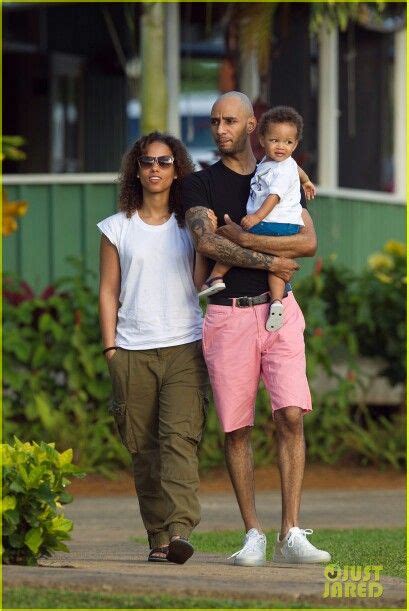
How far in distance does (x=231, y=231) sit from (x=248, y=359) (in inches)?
23.2

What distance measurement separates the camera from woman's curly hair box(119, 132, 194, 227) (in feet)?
22.5

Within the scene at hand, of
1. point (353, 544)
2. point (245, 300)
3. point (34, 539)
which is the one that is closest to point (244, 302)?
point (245, 300)

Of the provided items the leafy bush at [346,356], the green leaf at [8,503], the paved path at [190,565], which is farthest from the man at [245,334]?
the leafy bush at [346,356]

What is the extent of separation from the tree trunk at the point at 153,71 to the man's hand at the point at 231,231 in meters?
5.67

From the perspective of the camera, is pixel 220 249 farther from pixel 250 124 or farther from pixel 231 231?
pixel 250 124

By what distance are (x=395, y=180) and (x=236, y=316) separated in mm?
10219

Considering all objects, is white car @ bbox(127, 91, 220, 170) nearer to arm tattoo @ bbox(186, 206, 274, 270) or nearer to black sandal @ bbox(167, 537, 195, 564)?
arm tattoo @ bbox(186, 206, 274, 270)

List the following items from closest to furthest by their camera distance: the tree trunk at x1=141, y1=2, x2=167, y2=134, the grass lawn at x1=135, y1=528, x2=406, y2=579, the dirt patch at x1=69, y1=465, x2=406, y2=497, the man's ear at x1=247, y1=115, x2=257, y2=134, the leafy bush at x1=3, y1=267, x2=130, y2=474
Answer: the man's ear at x1=247, y1=115, x2=257, y2=134 → the grass lawn at x1=135, y1=528, x2=406, y2=579 → the dirt patch at x1=69, y1=465, x2=406, y2=497 → the leafy bush at x1=3, y1=267, x2=130, y2=474 → the tree trunk at x1=141, y1=2, x2=167, y2=134

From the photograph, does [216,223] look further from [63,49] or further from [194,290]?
[63,49]

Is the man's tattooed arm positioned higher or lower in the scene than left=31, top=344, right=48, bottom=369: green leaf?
higher

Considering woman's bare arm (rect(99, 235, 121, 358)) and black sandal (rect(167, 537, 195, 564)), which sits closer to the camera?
black sandal (rect(167, 537, 195, 564))

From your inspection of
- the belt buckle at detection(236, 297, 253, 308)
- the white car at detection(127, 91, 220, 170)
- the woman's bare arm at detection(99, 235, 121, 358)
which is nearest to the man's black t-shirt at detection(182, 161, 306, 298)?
the belt buckle at detection(236, 297, 253, 308)

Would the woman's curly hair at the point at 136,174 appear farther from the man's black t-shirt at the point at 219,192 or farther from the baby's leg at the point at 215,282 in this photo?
the baby's leg at the point at 215,282

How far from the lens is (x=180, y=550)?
6305 mm
